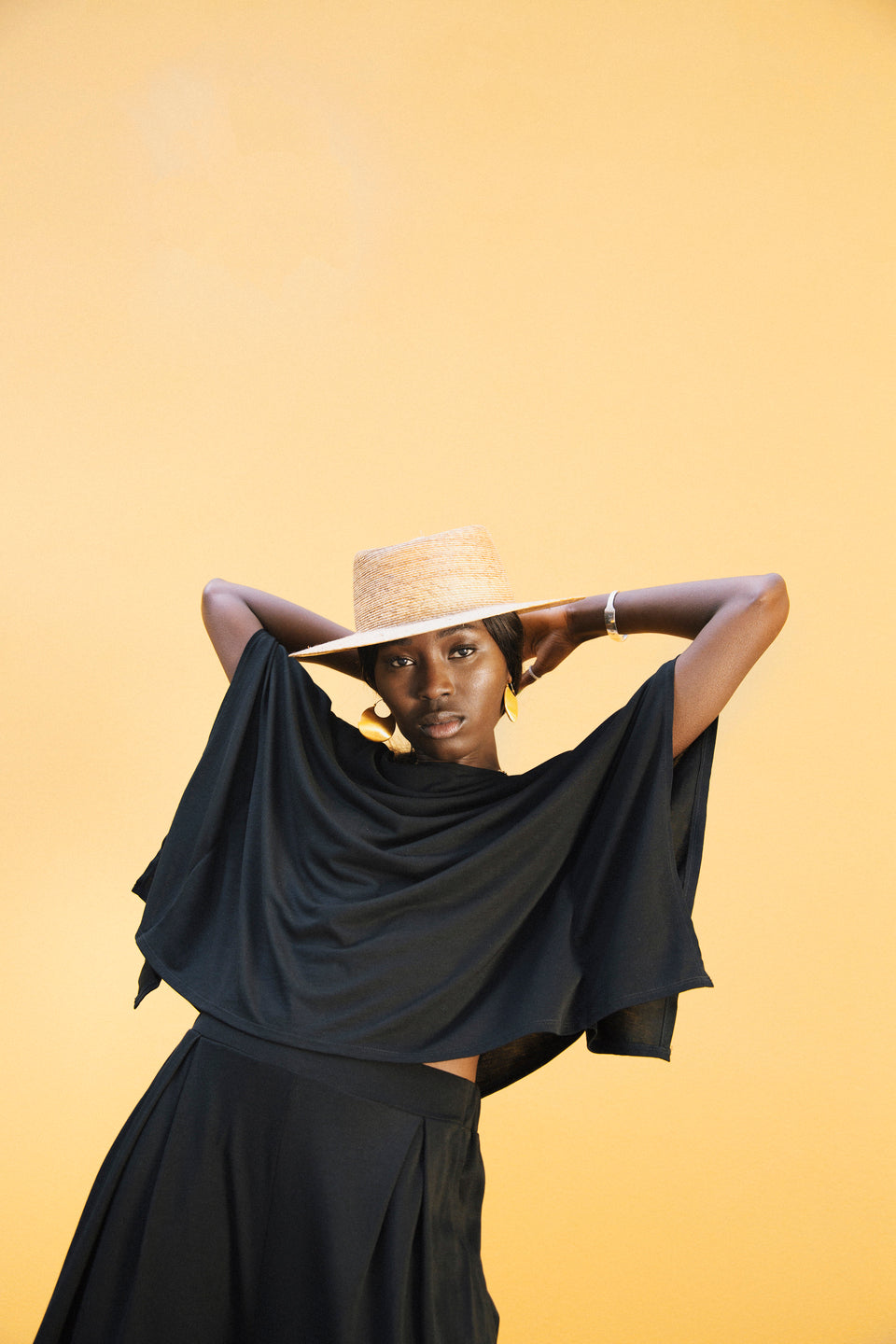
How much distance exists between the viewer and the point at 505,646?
1406 mm

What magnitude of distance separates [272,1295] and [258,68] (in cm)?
240

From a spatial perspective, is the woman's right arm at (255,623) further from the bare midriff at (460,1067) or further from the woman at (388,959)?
the bare midriff at (460,1067)

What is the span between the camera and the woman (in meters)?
1.18

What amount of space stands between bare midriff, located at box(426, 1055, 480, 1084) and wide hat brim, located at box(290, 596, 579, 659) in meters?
0.45

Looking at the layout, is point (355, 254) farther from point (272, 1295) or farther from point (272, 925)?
point (272, 1295)

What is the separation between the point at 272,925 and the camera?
1252 mm

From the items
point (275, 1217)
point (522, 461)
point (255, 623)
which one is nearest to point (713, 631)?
point (255, 623)

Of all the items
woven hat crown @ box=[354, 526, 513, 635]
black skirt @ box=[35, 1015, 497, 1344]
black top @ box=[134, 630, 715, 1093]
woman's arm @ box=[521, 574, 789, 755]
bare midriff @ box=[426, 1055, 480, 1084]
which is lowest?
black skirt @ box=[35, 1015, 497, 1344]

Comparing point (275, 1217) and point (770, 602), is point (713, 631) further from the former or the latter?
point (275, 1217)

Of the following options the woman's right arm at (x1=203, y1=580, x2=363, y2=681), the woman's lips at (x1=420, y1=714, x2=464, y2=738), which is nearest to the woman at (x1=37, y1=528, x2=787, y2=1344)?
the woman's lips at (x1=420, y1=714, x2=464, y2=738)

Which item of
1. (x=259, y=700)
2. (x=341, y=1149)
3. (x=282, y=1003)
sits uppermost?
(x=259, y=700)

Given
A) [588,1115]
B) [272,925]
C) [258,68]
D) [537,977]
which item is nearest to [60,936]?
[588,1115]

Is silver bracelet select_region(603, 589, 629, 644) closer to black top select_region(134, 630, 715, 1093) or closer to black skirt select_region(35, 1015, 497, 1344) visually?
black top select_region(134, 630, 715, 1093)

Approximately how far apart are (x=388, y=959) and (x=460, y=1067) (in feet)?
0.56
